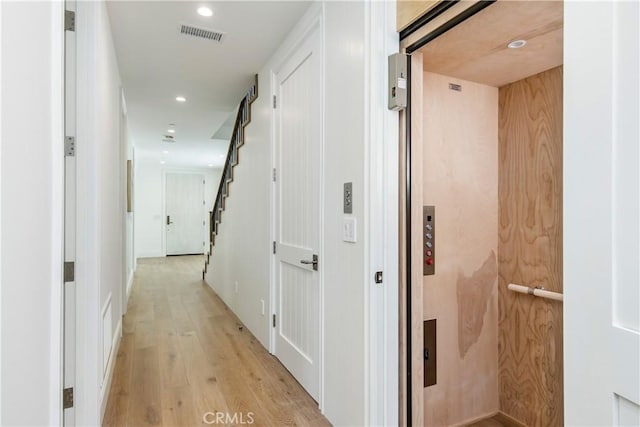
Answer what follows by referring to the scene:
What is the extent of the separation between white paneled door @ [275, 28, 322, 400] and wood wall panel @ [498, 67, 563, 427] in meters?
1.14

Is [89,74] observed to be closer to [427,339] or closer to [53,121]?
[53,121]

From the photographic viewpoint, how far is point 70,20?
1.74 meters

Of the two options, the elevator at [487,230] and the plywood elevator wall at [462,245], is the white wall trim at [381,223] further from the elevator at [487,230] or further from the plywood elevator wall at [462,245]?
the plywood elevator wall at [462,245]

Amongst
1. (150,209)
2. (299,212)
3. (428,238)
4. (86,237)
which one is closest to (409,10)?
(428,238)

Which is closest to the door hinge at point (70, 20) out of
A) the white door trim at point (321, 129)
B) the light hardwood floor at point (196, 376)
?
the white door trim at point (321, 129)

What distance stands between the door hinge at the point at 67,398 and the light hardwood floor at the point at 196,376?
0.36 meters

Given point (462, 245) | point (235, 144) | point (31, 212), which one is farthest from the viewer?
point (235, 144)

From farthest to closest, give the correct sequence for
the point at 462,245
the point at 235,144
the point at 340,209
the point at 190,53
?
the point at 235,144 < the point at 190,53 < the point at 462,245 < the point at 340,209

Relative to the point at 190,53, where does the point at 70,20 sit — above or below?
below

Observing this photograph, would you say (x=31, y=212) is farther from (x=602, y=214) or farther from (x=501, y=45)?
(x=501, y=45)

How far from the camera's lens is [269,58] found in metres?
2.96

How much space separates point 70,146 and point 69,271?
63cm

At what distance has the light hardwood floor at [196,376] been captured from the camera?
2.07m

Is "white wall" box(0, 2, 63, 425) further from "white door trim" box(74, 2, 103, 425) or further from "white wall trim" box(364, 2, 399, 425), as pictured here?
"white wall trim" box(364, 2, 399, 425)
